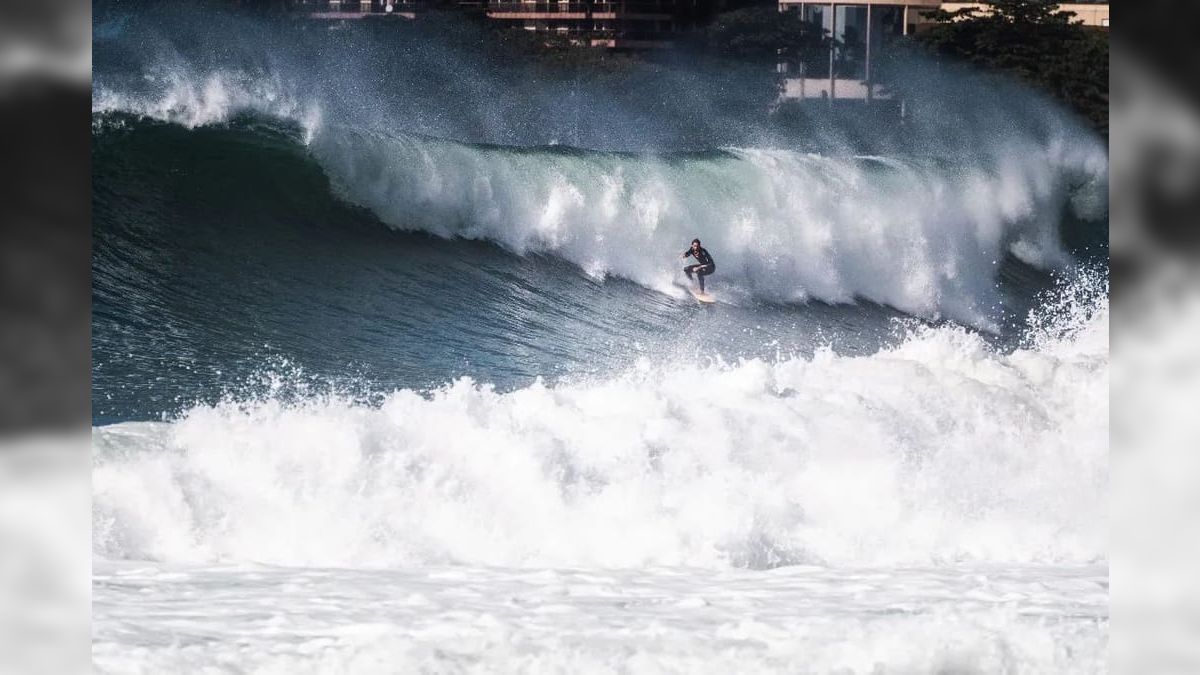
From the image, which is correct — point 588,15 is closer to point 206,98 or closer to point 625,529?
point 206,98

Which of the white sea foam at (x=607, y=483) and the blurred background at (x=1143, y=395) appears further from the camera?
the white sea foam at (x=607, y=483)

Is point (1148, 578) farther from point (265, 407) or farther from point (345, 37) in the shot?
point (345, 37)

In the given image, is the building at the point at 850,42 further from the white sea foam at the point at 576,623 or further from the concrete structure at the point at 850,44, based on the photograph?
the white sea foam at the point at 576,623

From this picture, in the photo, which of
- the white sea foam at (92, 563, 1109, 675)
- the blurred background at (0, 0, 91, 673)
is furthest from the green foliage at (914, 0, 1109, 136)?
the blurred background at (0, 0, 91, 673)

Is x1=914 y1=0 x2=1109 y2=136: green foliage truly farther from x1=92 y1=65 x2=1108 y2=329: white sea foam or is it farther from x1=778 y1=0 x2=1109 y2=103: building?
x1=92 y1=65 x2=1108 y2=329: white sea foam

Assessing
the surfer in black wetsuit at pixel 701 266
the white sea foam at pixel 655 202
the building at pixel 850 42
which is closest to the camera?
the surfer in black wetsuit at pixel 701 266

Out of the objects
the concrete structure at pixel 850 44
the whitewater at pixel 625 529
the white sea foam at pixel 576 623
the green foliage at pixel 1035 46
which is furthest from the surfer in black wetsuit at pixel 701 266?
the white sea foam at pixel 576 623
